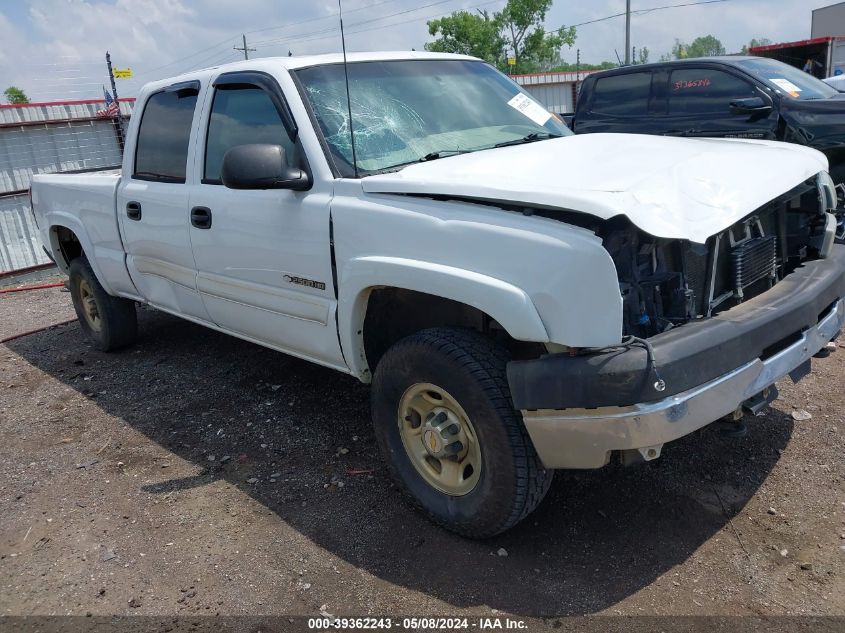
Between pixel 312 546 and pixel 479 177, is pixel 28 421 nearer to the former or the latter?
pixel 312 546

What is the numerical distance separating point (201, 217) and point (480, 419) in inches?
85.1

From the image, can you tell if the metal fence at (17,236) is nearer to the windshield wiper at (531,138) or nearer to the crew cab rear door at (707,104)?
the crew cab rear door at (707,104)

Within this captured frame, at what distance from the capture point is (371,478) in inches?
145

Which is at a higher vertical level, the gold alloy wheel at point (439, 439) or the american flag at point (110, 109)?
the american flag at point (110, 109)

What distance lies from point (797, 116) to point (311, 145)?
5.42 m

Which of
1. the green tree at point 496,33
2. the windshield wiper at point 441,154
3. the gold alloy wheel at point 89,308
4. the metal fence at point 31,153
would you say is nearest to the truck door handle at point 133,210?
the gold alloy wheel at point 89,308

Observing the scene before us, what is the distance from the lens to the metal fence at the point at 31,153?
10.3 metres

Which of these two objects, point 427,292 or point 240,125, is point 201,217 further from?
point 427,292

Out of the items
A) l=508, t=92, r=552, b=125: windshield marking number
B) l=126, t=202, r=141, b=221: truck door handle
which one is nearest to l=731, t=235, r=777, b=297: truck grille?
l=508, t=92, r=552, b=125: windshield marking number

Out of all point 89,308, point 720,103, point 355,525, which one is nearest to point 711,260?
point 355,525

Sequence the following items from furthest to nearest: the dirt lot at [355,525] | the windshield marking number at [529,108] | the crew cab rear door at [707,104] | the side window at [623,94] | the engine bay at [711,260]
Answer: the side window at [623,94] < the crew cab rear door at [707,104] < the windshield marking number at [529,108] < the dirt lot at [355,525] < the engine bay at [711,260]

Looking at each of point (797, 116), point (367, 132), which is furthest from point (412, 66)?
point (797, 116)

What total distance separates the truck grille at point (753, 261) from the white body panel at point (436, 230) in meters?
0.26

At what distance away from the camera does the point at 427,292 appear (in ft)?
9.27
